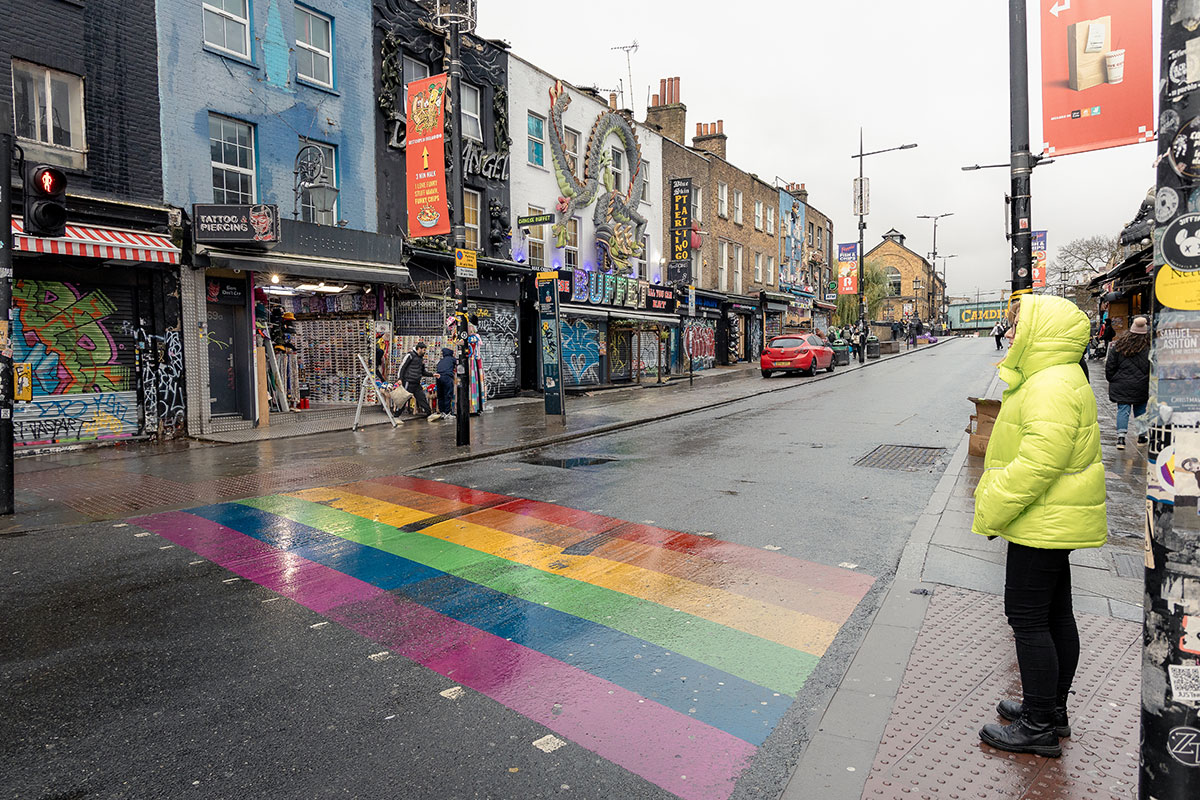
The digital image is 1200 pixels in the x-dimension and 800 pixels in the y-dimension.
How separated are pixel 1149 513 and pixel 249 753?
3.41 m

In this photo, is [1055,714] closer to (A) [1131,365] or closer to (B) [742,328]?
(A) [1131,365]

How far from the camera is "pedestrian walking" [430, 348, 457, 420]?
596 inches

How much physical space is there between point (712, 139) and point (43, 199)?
32.9 meters

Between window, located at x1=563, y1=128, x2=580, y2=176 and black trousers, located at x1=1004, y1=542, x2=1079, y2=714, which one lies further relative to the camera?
window, located at x1=563, y1=128, x2=580, y2=176

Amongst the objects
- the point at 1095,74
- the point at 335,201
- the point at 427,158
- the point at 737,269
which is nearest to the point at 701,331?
the point at 737,269

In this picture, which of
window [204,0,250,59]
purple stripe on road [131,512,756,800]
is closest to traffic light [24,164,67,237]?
purple stripe on road [131,512,756,800]

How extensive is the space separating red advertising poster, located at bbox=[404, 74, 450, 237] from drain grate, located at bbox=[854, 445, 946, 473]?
33.6ft

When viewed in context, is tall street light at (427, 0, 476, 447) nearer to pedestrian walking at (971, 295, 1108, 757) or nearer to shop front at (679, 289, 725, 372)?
pedestrian walking at (971, 295, 1108, 757)

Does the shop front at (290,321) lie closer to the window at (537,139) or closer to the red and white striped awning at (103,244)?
the red and white striped awning at (103,244)

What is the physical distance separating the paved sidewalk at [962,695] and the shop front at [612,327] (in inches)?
Answer: 726

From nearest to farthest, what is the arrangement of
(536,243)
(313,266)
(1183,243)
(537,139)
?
(1183,243)
(313,266)
(537,139)
(536,243)

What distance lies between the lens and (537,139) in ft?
75.3

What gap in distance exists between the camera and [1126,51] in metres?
5.95

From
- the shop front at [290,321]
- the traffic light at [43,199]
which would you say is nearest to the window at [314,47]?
the shop front at [290,321]
